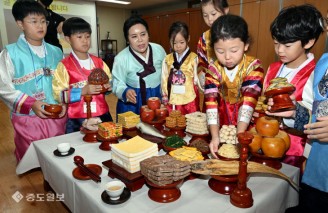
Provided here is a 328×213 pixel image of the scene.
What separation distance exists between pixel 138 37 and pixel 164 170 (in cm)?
144

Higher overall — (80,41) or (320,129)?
(80,41)

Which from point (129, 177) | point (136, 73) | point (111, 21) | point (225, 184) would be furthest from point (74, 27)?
point (111, 21)

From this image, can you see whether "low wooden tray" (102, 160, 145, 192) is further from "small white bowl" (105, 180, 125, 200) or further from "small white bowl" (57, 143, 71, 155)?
"small white bowl" (57, 143, 71, 155)

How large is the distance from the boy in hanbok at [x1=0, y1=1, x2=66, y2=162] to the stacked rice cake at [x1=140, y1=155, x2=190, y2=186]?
123 cm

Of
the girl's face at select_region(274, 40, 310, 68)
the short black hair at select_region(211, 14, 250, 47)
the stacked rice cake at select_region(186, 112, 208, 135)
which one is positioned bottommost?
the stacked rice cake at select_region(186, 112, 208, 135)

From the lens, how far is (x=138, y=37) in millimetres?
2037

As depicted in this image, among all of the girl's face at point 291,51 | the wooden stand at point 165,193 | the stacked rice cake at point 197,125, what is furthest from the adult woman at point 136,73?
Answer: the wooden stand at point 165,193

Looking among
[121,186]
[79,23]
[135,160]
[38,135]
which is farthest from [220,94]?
[38,135]

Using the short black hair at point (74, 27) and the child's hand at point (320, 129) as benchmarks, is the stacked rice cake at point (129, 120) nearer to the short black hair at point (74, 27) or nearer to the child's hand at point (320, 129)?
the short black hair at point (74, 27)

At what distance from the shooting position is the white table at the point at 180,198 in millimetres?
874

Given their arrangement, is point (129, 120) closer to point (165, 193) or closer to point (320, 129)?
point (165, 193)

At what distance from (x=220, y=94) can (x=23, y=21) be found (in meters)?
1.70

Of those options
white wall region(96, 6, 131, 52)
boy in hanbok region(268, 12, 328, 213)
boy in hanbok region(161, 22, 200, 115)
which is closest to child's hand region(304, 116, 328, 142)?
boy in hanbok region(268, 12, 328, 213)

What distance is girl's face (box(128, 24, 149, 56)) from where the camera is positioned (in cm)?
201
